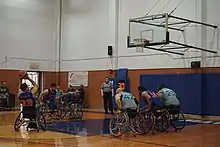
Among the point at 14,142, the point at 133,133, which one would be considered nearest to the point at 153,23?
the point at 133,133

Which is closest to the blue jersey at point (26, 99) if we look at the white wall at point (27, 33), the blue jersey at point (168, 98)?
the blue jersey at point (168, 98)

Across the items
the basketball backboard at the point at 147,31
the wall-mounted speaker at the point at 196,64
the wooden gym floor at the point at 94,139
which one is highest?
the basketball backboard at the point at 147,31

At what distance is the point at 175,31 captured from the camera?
13.2 m

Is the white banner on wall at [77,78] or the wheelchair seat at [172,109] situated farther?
the white banner on wall at [77,78]

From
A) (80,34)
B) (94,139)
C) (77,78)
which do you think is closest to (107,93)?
(77,78)

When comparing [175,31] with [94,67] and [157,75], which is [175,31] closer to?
[157,75]

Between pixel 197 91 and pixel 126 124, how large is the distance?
218 inches

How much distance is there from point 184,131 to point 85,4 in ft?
32.1

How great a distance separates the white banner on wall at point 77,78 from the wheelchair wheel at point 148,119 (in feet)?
28.7

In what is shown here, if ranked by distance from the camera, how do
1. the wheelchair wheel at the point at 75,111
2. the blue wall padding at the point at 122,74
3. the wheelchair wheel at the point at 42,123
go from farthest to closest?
the blue wall padding at the point at 122,74 < the wheelchair wheel at the point at 75,111 < the wheelchair wheel at the point at 42,123

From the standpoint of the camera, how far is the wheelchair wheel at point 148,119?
776cm

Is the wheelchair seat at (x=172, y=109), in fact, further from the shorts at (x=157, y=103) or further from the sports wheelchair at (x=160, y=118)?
the shorts at (x=157, y=103)

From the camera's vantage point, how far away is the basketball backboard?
1168 cm

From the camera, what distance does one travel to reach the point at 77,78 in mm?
16906
